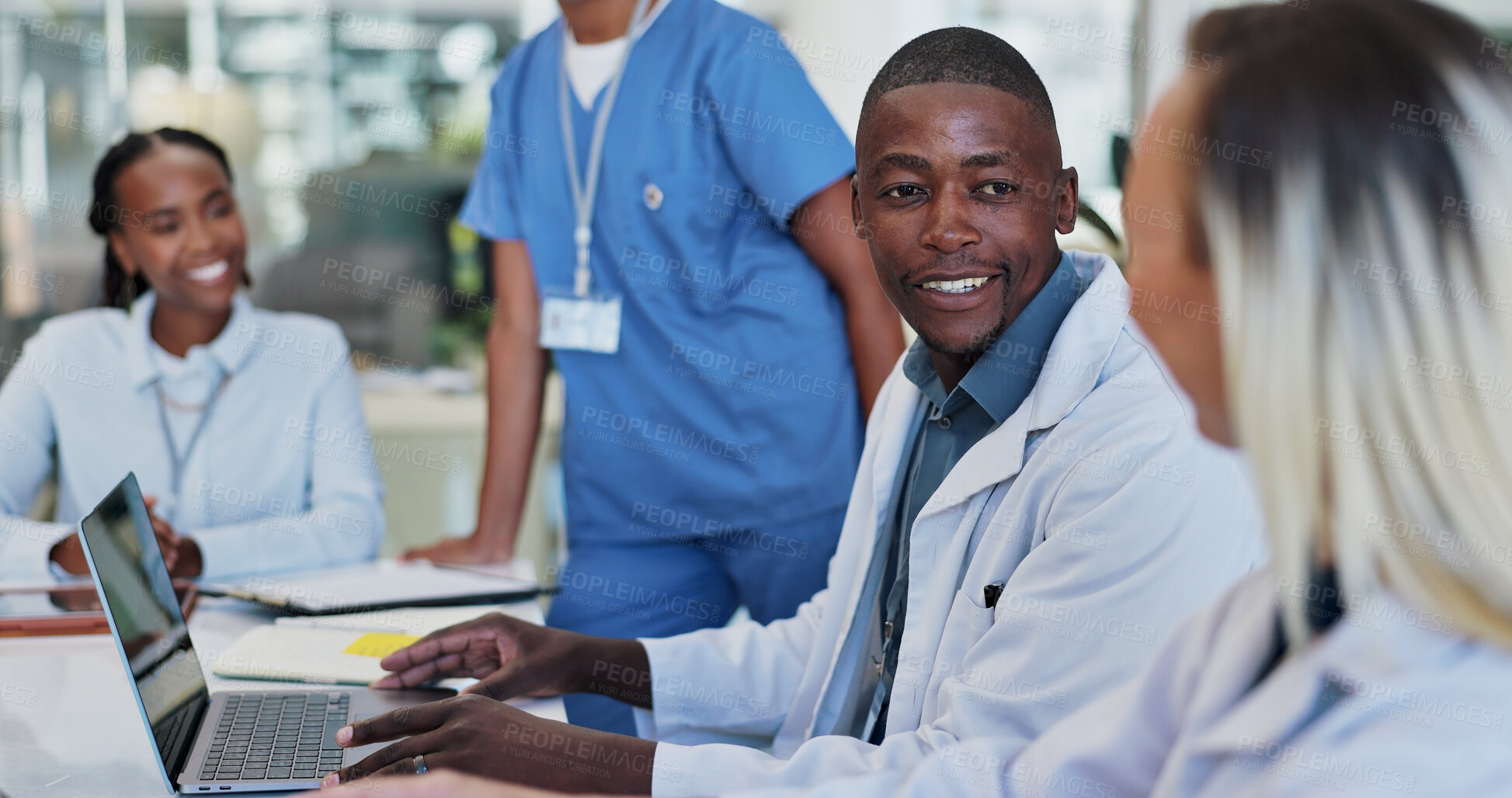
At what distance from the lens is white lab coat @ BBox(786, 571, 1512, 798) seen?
55 centimetres

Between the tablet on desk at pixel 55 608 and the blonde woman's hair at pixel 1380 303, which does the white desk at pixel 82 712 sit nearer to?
the tablet on desk at pixel 55 608

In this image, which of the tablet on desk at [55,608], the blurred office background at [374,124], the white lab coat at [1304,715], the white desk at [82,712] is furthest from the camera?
the blurred office background at [374,124]

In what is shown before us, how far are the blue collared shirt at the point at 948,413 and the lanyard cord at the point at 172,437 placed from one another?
123 cm

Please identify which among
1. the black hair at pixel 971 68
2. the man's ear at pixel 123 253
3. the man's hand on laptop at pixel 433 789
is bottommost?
the man's hand on laptop at pixel 433 789

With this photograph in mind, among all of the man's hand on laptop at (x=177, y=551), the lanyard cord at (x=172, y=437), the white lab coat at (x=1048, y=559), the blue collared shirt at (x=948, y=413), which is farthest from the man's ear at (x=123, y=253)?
the blue collared shirt at (x=948, y=413)

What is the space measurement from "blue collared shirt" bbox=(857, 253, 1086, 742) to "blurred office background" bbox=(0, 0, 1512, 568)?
1835 mm

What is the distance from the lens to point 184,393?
1.94 m

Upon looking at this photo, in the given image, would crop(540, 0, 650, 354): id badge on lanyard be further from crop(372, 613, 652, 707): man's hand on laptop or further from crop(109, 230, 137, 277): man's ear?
crop(109, 230, 137, 277): man's ear

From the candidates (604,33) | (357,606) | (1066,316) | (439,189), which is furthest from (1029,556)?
(439,189)

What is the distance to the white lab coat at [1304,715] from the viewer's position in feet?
1.79

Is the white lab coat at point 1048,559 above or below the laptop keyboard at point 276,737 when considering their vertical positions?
above

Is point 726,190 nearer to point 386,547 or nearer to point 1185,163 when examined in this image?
point 1185,163

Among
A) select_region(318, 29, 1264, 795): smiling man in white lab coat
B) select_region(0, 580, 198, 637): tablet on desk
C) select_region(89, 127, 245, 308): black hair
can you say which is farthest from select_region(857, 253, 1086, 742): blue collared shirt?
select_region(89, 127, 245, 308): black hair

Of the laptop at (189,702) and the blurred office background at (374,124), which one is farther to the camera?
the blurred office background at (374,124)
